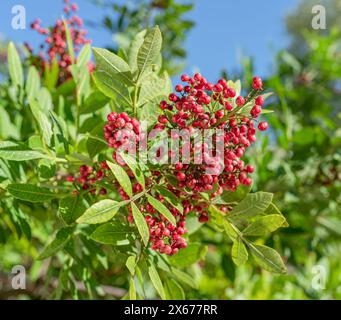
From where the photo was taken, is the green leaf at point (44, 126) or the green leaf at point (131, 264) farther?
the green leaf at point (44, 126)

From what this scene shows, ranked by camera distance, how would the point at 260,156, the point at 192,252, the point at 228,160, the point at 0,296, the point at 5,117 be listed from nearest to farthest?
the point at 228,160, the point at 192,252, the point at 5,117, the point at 260,156, the point at 0,296

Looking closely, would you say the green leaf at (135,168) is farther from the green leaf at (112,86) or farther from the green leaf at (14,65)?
the green leaf at (14,65)

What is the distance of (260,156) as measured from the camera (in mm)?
1860

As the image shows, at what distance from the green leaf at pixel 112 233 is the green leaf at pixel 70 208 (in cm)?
10

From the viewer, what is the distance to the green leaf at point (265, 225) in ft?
3.15

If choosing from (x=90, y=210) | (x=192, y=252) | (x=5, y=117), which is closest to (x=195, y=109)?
(x=90, y=210)

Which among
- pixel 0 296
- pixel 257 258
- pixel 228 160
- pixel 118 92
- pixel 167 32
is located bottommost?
pixel 0 296

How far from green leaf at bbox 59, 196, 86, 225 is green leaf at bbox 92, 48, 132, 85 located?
0.95ft

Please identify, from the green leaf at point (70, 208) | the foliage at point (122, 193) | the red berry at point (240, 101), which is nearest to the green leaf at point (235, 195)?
the foliage at point (122, 193)

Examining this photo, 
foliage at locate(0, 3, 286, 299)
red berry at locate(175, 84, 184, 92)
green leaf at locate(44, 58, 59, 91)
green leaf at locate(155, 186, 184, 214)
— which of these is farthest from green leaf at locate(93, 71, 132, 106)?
green leaf at locate(44, 58, 59, 91)

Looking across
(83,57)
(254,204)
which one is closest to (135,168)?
(254,204)

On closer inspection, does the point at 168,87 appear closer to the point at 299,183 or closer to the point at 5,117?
the point at 5,117

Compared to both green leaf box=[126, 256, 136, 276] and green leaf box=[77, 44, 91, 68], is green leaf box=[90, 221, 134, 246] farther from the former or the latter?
green leaf box=[77, 44, 91, 68]
